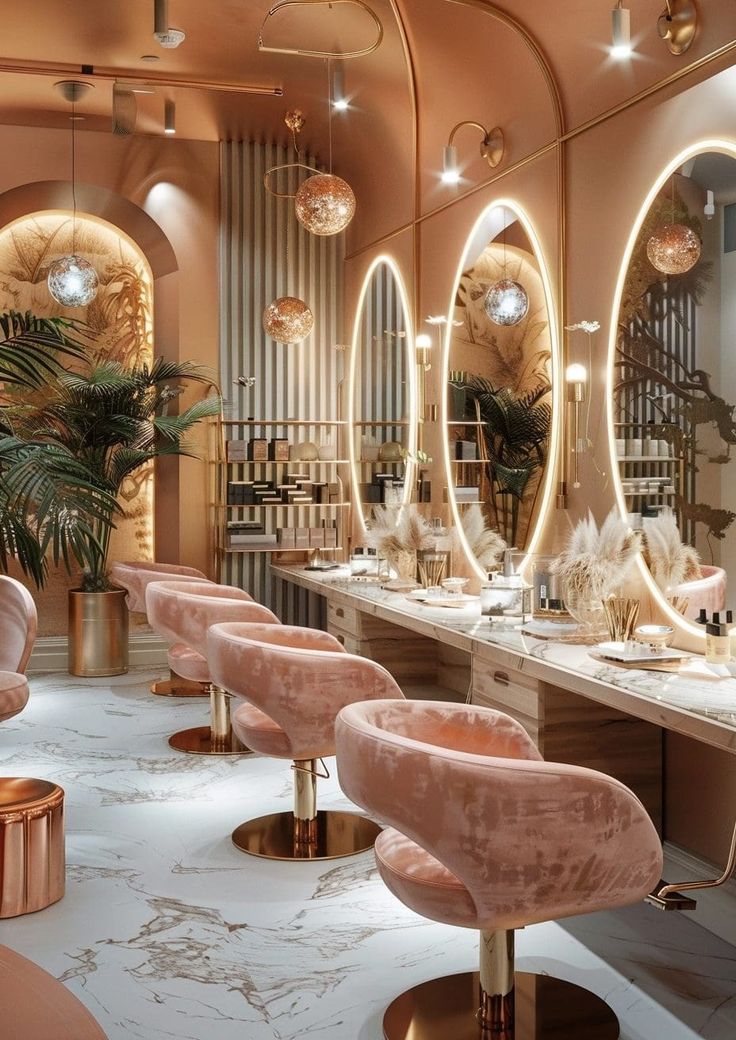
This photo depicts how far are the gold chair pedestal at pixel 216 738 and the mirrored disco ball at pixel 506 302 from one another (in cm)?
229

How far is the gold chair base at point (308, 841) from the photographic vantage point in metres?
3.81

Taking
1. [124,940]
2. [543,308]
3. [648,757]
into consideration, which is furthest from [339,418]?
[124,940]

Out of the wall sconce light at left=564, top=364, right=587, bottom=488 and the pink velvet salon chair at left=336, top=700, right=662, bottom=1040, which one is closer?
the pink velvet salon chair at left=336, top=700, right=662, bottom=1040

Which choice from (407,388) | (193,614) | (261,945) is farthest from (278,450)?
(261,945)

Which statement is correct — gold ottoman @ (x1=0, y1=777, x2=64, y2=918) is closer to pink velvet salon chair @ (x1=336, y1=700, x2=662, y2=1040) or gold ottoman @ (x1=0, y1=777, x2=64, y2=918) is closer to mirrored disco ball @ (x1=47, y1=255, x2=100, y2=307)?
pink velvet salon chair @ (x1=336, y1=700, x2=662, y2=1040)

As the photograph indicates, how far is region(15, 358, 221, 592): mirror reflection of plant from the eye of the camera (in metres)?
6.89

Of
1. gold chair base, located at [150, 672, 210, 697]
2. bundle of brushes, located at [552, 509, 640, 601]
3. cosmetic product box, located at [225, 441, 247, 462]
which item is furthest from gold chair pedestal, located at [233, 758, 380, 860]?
cosmetic product box, located at [225, 441, 247, 462]

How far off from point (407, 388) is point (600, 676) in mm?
3504

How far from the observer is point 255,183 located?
7547 mm

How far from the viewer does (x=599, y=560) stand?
3.94m

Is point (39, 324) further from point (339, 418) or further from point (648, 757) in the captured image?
point (339, 418)

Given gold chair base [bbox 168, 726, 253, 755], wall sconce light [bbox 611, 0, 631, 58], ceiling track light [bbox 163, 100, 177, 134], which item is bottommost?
gold chair base [bbox 168, 726, 253, 755]

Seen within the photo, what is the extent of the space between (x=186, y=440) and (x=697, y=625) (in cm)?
463

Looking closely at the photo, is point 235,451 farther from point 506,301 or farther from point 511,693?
point 511,693
